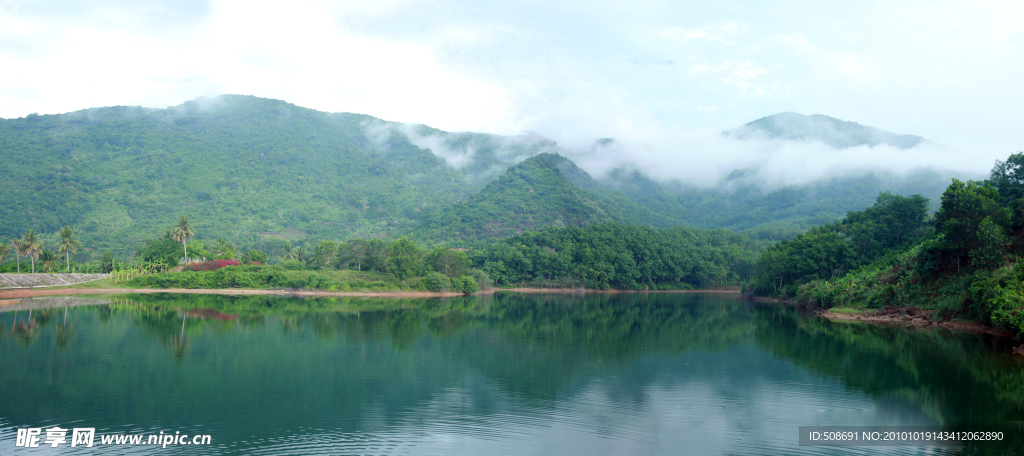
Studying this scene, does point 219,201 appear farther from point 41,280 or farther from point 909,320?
point 909,320

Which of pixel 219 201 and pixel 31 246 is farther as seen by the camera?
pixel 219 201

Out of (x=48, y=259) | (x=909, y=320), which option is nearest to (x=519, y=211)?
(x=48, y=259)

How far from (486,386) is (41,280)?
72621 millimetres

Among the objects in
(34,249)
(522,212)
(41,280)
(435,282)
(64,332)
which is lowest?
(435,282)

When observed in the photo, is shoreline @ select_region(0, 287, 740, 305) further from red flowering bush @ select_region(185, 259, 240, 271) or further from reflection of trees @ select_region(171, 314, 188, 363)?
reflection of trees @ select_region(171, 314, 188, 363)

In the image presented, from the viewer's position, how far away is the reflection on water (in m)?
15.6

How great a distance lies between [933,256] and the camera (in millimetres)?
46812

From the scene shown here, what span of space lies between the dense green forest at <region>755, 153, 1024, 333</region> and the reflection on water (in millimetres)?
4230

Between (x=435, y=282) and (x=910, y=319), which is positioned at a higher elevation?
(x=910, y=319)

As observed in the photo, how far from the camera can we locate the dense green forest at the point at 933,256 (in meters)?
38.0

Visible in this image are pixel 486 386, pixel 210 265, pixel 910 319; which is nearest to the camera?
pixel 486 386

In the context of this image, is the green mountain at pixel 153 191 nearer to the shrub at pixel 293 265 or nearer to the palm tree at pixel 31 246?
the palm tree at pixel 31 246

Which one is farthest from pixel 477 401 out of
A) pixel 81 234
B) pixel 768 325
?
pixel 81 234

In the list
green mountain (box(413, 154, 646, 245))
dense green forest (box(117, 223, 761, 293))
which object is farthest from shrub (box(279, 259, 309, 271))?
green mountain (box(413, 154, 646, 245))
